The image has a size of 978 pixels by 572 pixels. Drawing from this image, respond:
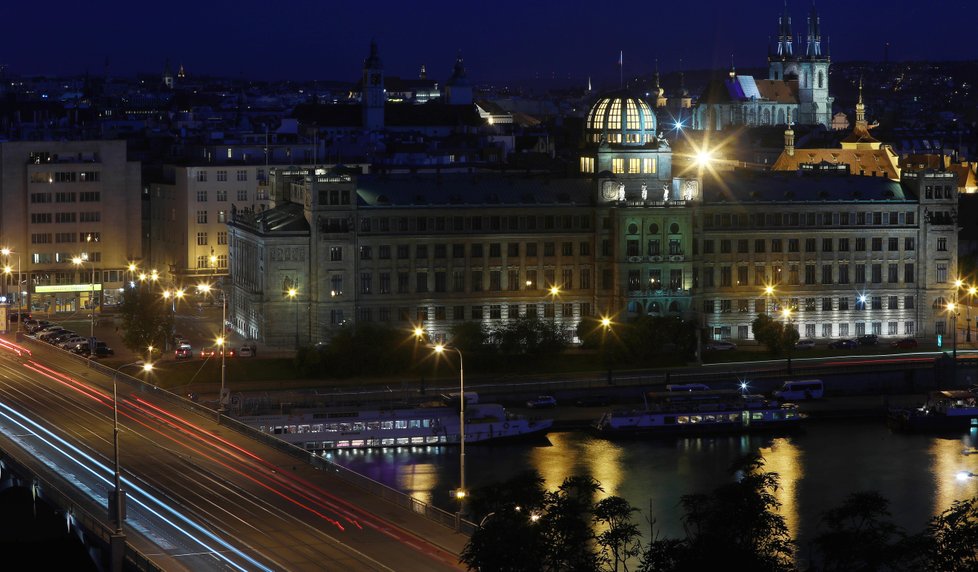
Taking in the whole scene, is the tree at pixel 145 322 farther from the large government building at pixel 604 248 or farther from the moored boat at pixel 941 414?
the moored boat at pixel 941 414

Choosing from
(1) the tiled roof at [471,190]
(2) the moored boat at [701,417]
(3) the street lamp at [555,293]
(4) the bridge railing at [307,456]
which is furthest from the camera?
(3) the street lamp at [555,293]

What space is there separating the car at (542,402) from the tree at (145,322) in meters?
15.7

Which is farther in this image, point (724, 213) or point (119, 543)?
point (724, 213)

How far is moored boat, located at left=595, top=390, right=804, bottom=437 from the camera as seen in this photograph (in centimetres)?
8100

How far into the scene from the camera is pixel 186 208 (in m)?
113

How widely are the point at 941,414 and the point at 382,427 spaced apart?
20.7 meters

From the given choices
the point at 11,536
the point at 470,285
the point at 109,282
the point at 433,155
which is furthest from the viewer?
the point at 433,155

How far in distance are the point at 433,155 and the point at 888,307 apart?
38999 mm

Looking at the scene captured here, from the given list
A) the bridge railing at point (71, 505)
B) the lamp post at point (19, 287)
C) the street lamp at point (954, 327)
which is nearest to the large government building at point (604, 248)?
the street lamp at point (954, 327)

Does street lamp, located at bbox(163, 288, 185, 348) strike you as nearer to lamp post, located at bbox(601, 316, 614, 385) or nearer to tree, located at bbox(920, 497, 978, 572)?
lamp post, located at bbox(601, 316, 614, 385)

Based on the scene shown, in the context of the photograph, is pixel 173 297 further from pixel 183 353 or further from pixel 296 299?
pixel 183 353

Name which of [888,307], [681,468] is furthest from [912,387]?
[681,468]

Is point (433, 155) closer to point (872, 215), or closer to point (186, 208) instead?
point (186, 208)

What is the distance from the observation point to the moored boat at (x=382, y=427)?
78.2 meters
